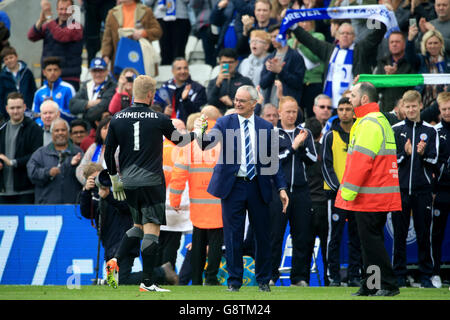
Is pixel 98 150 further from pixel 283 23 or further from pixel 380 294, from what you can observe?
pixel 380 294

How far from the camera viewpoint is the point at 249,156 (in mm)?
9898

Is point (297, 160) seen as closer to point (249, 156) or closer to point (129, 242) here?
point (249, 156)

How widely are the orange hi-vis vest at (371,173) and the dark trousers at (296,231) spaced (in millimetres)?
2748

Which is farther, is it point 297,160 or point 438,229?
point 297,160

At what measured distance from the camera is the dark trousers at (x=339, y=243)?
1205 cm

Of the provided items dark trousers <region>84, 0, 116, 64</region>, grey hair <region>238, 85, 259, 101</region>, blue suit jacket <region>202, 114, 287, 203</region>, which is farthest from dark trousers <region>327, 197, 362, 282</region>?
dark trousers <region>84, 0, 116, 64</region>

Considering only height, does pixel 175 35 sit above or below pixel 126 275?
above

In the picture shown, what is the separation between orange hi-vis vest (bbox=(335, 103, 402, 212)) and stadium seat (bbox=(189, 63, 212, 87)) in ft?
31.5

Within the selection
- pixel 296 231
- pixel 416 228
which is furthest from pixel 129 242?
pixel 416 228

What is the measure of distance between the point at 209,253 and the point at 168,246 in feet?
3.61

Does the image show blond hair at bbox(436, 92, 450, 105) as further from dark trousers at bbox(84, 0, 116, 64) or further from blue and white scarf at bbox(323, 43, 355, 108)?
dark trousers at bbox(84, 0, 116, 64)

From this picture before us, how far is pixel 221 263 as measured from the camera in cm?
1251

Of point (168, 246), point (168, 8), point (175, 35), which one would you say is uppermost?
point (168, 8)

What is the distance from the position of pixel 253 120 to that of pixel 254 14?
7.47m
